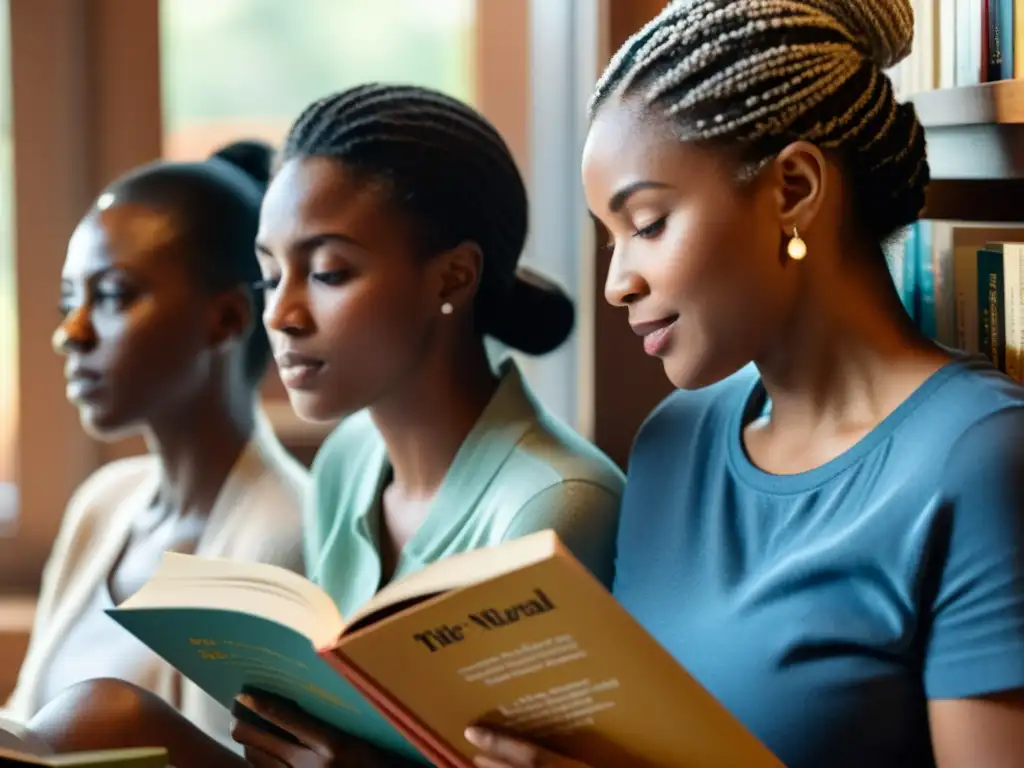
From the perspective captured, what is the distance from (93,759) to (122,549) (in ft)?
2.12

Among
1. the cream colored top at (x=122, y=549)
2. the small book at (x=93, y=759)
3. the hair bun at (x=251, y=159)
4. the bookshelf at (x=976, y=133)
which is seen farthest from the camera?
the hair bun at (x=251, y=159)

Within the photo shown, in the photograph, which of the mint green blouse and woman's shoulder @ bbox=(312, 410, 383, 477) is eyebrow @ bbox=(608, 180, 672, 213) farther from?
woman's shoulder @ bbox=(312, 410, 383, 477)

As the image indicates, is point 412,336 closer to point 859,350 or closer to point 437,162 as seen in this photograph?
point 437,162

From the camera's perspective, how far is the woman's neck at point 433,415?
1248 millimetres

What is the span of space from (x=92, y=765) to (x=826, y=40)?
68cm

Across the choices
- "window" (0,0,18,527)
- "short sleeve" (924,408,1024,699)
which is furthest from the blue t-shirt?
"window" (0,0,18,527)

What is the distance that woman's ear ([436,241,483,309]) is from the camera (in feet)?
3.99

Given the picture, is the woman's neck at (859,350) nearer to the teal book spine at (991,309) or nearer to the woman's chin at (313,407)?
the teal book spine at (991,309)

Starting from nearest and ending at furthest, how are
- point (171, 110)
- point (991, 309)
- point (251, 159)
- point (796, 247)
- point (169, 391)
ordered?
point (796, 247) → point (991, 309) → point (169, 391) → point (251, 159) → point (171, 110)

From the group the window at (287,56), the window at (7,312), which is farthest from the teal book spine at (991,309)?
the window at (7,312)

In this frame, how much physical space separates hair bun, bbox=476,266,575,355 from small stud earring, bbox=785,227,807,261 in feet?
1.35

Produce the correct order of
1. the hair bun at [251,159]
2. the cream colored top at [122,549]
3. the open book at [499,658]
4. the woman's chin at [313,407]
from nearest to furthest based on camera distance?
the open book at [499,658], the woman's chin at [313,407], the cream colored top at [122,549], the hair bun at [251,159]

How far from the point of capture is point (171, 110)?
2.07 m

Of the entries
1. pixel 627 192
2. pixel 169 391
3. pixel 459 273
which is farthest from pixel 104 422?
pixel 627 192
